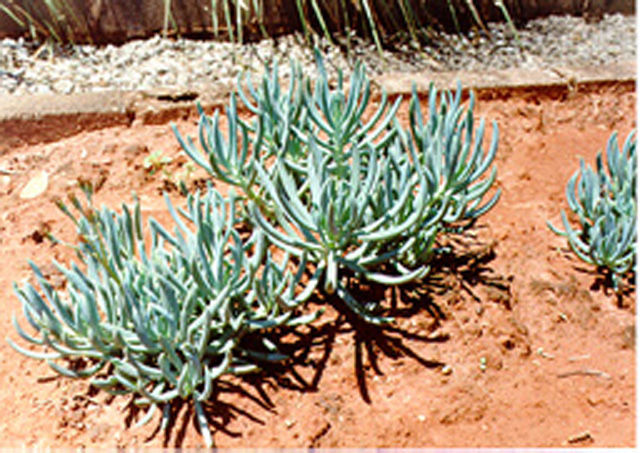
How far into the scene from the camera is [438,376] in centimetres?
185

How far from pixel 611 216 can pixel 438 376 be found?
2.28 ft

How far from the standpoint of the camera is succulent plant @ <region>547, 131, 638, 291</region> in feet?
6.56

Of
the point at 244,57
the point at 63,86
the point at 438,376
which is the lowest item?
the point at 438,376

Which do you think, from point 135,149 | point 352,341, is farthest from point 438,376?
point 135,149

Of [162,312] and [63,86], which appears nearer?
[162,312]

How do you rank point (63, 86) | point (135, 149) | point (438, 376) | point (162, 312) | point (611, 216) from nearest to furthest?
1. point (162, 312)
2. point (438, 376)
3. point (611, 216)
4. point (135, 149)
5. point (63, 86)

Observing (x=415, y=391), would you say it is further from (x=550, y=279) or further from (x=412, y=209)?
(x=550, y=279)

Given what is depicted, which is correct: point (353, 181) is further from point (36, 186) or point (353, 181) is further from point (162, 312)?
point (36, 186)

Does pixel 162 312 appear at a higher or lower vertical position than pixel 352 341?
higher

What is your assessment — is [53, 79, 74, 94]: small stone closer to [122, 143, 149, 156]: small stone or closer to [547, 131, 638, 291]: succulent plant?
[122, 143, 149, 156]: small stone

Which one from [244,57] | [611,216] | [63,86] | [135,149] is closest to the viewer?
[611,216]

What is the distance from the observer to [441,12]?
406 centimetres

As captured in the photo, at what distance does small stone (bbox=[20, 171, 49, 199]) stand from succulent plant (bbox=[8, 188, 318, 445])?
86 centimetres

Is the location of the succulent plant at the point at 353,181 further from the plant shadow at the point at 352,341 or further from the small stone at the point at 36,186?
the small stone at the point at 36,186
